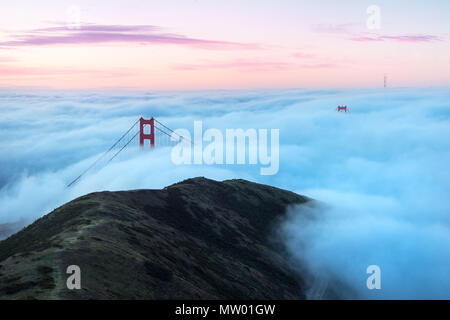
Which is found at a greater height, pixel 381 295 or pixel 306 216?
pixel 306 216

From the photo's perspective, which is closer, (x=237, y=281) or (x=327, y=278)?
(x=237, y=281)

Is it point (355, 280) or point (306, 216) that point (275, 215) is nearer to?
point (306, 216)

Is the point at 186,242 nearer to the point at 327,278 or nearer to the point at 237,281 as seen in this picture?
the point at 237,281

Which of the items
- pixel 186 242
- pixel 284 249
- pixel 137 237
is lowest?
pixel 284 249
